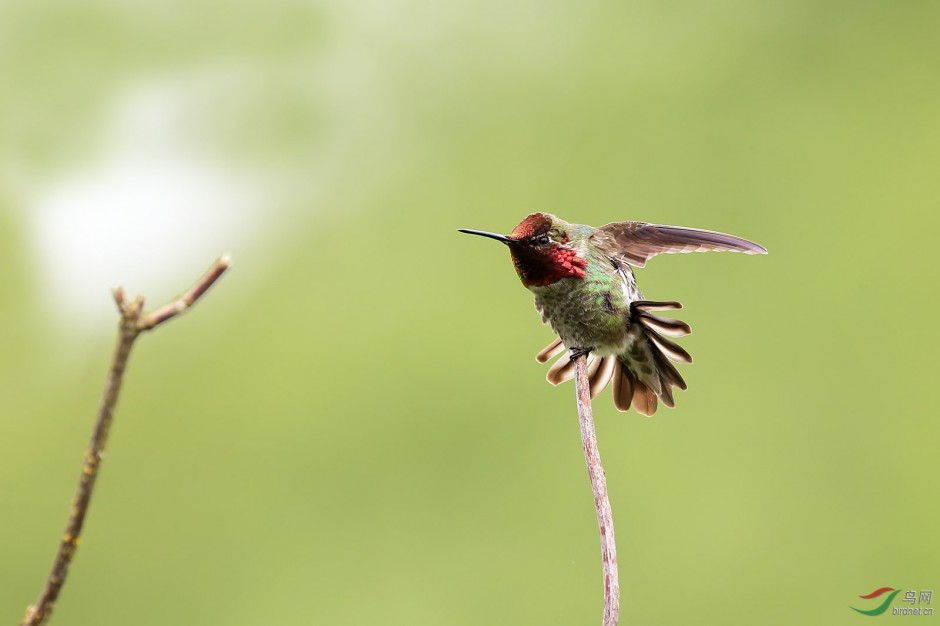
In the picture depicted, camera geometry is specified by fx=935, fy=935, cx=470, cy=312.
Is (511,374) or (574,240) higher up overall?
(511,374)

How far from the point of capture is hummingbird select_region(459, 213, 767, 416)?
220cm

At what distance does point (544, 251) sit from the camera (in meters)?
2.21

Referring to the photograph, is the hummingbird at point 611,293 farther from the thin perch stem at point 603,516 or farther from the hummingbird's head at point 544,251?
the thin perch stem at point 603,516

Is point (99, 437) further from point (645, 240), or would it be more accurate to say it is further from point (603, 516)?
point (645, 240)

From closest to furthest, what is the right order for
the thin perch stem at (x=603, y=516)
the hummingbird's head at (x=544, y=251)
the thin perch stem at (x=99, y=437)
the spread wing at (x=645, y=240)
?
the thin perch stem at (x=99, y=437)
the thin perch stem at (x=603, y=516)
the hummingbird's head at (x=544, y=251)
the spread wing at (x=645, y=240)

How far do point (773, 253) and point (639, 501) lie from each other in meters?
2.11

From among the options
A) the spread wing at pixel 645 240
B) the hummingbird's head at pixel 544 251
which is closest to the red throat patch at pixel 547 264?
the hummingbird's head at pixel 544 251

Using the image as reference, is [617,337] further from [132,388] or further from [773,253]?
[132,388]

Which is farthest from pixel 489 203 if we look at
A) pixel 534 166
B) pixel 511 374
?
pixel 511 374

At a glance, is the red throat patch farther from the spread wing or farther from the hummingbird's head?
the spread wing

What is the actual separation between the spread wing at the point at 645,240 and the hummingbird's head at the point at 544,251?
0.45 feet

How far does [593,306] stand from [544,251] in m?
0.18

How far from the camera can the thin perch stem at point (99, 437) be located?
0.65 metres

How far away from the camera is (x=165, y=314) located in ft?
2.16
